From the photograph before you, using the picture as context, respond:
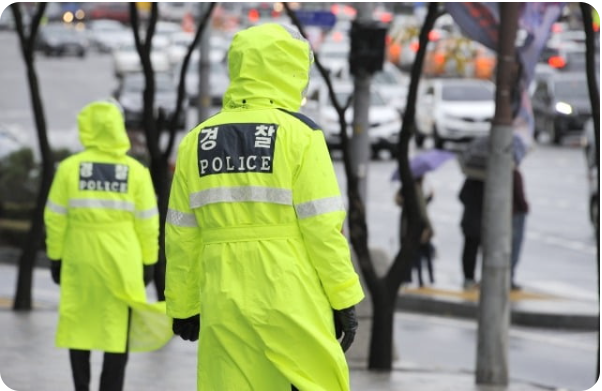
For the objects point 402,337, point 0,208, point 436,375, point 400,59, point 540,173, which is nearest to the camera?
point 436,375

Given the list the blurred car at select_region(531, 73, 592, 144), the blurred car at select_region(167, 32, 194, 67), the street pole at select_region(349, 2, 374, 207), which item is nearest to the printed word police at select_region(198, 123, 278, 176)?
the street pole at select_region(349, 2, 374, 207)

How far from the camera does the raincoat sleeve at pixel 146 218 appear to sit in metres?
8.66

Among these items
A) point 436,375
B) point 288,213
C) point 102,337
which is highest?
point 288,213

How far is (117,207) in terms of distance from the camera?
864 cm

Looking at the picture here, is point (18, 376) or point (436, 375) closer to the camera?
point (18, 376)

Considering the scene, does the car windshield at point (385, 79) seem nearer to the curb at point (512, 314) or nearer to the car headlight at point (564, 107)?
the car headlight at point (564, 107)

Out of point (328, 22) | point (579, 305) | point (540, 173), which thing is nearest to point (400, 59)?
point (540, 173)

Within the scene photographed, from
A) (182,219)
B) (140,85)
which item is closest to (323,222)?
(182,219)

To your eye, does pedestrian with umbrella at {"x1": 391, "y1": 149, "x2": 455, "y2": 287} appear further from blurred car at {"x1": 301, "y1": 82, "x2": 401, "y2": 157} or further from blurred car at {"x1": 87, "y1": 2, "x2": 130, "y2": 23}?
blurred car at {"x1": 87, "y1": 2, "x2": 130, "y2": 23}

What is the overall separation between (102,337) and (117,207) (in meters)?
0.74

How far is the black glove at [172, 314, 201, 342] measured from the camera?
6125mm

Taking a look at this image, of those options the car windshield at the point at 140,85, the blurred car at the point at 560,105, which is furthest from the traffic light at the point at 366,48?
the car windshield at the point at 140,85

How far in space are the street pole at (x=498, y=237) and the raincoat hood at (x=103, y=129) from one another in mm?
2870

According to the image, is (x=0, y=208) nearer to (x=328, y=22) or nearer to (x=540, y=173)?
(x=328, y=22)
